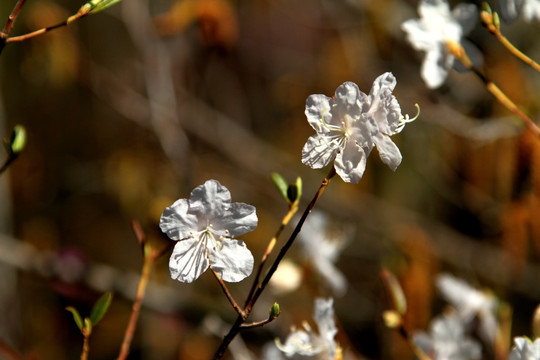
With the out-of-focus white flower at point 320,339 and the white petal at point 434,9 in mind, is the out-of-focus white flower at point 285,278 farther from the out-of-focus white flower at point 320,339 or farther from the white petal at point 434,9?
the white petal at point 434,9

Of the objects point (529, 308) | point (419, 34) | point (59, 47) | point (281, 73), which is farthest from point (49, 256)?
point (281, 73)

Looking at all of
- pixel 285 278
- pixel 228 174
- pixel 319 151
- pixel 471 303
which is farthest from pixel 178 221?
pixel 228 174

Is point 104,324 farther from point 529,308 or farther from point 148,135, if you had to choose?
point 529,308

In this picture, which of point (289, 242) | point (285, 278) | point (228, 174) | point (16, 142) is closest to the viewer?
point (289, 242)

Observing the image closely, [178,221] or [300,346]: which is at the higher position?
[178,221]

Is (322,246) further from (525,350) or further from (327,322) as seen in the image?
(525,350)

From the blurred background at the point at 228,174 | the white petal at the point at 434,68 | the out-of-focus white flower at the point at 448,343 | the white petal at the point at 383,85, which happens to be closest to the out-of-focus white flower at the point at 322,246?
the blurred background at the point at 228,174
